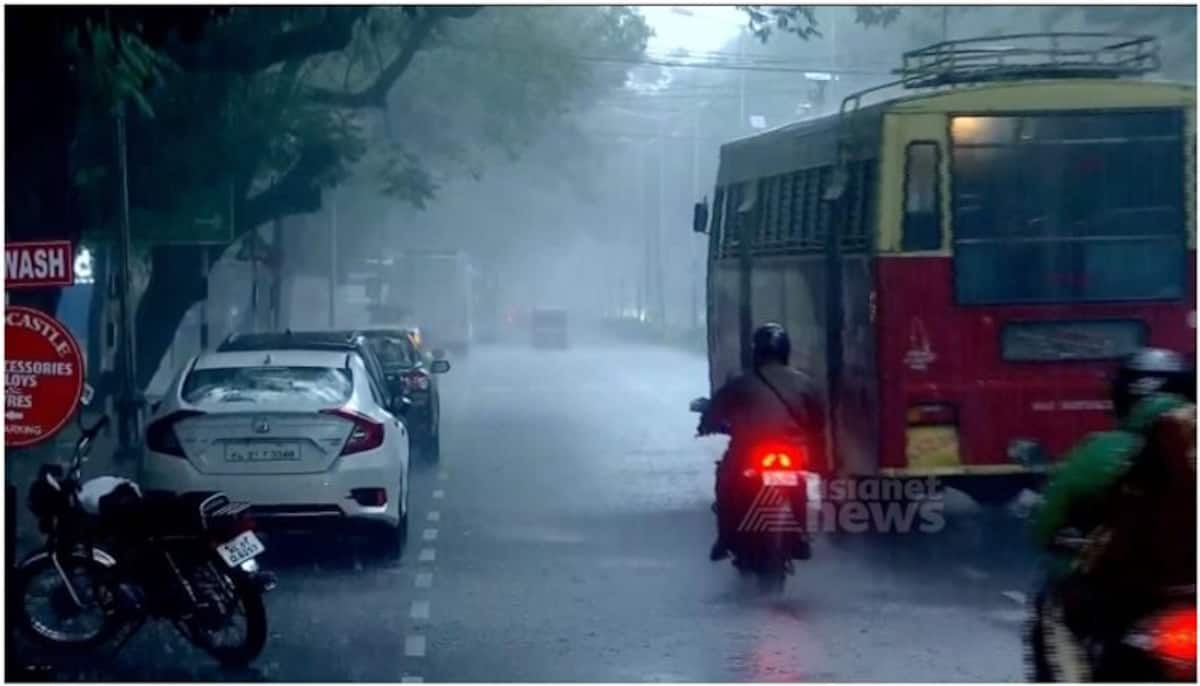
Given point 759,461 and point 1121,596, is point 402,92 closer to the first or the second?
point 759,461

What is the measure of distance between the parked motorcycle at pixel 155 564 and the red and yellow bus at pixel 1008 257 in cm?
550

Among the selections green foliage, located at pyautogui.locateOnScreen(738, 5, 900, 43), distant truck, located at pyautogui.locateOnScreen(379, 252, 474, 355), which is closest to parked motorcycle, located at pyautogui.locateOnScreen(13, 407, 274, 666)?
green foliage, located at pyautogui.locateOnScreen(738, 5, 900, 43)

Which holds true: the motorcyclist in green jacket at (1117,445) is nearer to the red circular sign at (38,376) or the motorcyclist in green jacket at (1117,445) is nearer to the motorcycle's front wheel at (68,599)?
the motorcycle's front wheel at (68,599)

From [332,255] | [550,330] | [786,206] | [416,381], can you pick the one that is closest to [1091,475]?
[786,206]

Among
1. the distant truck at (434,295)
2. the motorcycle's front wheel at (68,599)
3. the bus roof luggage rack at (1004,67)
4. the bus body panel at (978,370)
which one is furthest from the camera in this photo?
the distant truck at (434,295)

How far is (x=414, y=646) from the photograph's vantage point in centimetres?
1243

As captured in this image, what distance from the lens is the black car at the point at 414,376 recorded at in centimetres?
2630

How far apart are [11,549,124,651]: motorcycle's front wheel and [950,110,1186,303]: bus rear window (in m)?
6.66

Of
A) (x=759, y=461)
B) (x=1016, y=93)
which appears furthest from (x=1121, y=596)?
(x=1016, y=93)

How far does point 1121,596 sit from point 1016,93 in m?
8.64

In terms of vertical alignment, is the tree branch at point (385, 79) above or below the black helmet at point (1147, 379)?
above

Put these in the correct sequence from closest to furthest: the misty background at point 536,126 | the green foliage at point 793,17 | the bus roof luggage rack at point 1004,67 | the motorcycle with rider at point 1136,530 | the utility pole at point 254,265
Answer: the motorcycle with rider at point 1136,530 < the bus roof luggage rack at point 1004,67 < the green foliage at point 793,17 < the misty background at point 536,126 < the utility pole at point 254,265

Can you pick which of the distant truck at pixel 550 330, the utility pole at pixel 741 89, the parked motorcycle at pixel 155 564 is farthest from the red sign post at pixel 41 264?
the distant truck at pixel 550 330

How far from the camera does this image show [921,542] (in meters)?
17.8
